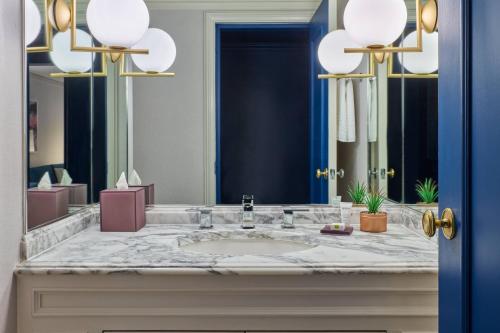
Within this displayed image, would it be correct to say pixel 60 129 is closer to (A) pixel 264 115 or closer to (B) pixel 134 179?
(B) pixel 134 179

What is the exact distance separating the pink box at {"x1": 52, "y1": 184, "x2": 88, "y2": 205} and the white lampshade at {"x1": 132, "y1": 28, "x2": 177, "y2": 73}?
0.49m

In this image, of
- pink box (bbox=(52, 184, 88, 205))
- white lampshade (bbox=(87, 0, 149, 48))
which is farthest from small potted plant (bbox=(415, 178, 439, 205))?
pink box (bbox=(52, 184, 88, 205))

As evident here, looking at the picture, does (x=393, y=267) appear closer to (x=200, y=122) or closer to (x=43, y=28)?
(x=200, y=122)

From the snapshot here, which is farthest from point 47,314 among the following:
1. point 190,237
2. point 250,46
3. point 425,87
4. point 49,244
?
point 425,87

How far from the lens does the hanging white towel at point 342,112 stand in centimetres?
214

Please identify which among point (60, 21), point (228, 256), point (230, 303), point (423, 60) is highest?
point (60, 21)

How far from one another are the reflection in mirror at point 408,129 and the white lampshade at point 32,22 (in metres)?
1.21

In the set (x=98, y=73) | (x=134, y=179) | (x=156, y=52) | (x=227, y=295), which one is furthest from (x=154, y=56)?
(x=227, y=295)

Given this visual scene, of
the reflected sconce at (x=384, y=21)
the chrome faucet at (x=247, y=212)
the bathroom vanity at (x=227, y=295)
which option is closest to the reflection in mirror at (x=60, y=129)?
the bathroom vanity at (x=227, y=295)

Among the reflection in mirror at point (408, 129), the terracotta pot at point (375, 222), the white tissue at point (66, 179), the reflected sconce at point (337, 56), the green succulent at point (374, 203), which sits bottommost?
the terracotta pot at point (375, 222)

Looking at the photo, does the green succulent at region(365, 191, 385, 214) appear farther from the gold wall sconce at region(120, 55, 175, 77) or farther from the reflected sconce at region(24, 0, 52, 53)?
the reflected sconce at region(24, 0, 52, 53)

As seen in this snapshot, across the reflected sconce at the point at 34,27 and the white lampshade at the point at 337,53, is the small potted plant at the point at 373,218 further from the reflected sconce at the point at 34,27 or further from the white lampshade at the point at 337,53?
the reflected sconce at the point at 34,27

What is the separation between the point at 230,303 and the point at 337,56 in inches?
42.9

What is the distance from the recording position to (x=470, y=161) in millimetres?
1050
